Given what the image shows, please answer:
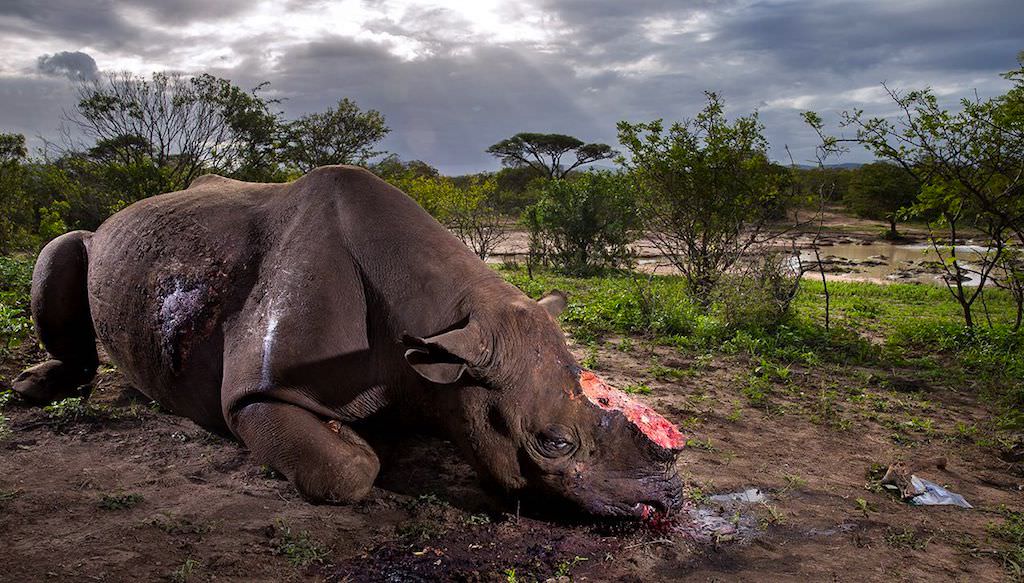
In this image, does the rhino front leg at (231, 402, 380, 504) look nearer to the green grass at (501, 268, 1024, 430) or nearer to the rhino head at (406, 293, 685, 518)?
the rhino head at (406, 293, 685, 518)

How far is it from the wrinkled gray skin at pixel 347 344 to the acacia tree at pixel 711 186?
746 cm

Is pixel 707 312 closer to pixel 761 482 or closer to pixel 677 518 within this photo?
pixel 761 482

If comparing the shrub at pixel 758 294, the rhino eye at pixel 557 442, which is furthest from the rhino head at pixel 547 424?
the shrub at pixel 758 294

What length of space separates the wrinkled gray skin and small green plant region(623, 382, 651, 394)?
2.44 meters

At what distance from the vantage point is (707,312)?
10.6m

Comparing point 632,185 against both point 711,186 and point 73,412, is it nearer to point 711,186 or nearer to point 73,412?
point 711,186

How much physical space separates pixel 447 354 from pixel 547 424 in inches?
25.6

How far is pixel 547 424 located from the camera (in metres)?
3.68

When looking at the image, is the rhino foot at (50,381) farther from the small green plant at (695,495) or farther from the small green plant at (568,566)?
the small green plant at (695,495)

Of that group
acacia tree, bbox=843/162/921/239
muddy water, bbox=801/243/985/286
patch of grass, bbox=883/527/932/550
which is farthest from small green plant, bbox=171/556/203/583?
acacia tree, bbox=843/162/921/239

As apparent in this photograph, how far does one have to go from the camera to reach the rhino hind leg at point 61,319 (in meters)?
5.81

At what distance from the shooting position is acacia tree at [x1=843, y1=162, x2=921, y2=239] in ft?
110

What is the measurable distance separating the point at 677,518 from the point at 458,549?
1269 millimetres

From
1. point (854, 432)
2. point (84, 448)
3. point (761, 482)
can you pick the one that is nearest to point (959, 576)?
point (761, 482)
